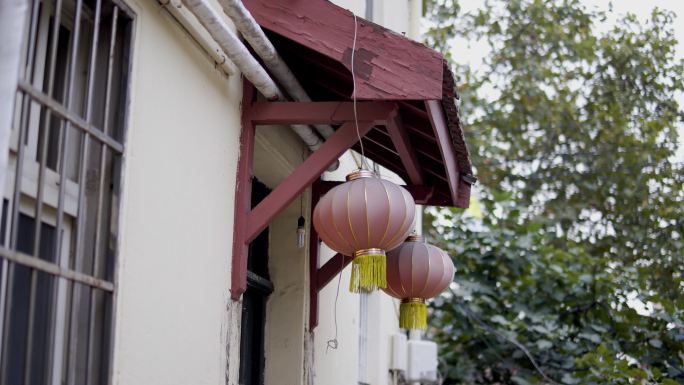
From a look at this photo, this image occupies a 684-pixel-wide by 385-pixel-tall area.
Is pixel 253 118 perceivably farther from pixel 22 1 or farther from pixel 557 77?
pixel 557 77

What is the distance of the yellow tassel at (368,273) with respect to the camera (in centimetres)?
449

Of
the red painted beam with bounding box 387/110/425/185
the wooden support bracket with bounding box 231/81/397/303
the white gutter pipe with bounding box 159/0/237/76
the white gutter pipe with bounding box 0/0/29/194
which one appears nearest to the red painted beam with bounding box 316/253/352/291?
the red painted beam with bounding box 387/110/425/185

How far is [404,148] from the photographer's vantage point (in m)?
5.23

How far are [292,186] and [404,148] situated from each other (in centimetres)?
84

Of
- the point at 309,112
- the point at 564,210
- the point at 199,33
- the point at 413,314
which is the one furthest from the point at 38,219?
the point at 564,210

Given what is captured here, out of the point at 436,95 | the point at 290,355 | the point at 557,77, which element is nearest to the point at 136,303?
the point at 436,95

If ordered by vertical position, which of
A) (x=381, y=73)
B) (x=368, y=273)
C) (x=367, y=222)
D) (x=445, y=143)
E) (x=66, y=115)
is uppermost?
(x=381, y=73)

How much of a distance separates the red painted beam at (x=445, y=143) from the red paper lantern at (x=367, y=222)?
1.29 feet

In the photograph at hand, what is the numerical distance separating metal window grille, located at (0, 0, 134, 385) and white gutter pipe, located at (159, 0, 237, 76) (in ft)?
1.12

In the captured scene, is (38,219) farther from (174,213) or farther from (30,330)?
(174,213)

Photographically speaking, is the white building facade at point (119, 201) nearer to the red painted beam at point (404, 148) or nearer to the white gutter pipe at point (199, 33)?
the white gutter pipe at point (199, 33)

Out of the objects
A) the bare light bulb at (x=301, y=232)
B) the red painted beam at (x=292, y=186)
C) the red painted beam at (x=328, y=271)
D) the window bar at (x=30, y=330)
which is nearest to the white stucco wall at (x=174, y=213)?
the red painted beam at (x=292, y=186)

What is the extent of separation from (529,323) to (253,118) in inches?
317

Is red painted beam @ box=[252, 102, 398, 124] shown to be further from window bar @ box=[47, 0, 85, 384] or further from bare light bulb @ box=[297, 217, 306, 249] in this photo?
window bar @ box=[47, 0, 85, 384]
